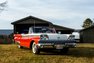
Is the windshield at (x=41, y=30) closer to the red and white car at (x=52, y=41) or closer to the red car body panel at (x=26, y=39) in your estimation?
the red car body panel at (x=26, y=39)

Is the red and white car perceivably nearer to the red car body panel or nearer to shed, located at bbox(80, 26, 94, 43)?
the red car body panel

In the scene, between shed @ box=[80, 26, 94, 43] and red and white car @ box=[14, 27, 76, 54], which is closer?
red and white car @ box=[14, 27, 76, 54]

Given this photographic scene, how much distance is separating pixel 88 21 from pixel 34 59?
67.4 meters

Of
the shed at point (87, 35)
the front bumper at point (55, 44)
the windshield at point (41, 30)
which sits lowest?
the shed at point (87, 35)

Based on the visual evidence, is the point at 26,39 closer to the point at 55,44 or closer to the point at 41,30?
the point at 41,30

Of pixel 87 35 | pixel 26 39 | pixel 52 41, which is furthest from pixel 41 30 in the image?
pixel 87 35

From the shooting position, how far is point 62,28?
176 ft

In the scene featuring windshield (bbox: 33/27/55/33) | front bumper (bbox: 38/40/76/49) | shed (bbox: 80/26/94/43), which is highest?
windshield (bbox: 33/27/55/33)

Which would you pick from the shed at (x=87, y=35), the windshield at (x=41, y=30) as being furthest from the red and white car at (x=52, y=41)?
the shed at (x=87, y=35)

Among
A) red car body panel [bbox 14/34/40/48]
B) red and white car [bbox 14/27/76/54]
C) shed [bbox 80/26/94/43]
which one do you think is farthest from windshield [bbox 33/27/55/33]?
shed [bbox 80/26/94/43]

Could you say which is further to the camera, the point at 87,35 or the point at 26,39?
the point at 87,35

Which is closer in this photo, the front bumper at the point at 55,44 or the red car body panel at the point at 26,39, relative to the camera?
the front bumper at the point at 55,44

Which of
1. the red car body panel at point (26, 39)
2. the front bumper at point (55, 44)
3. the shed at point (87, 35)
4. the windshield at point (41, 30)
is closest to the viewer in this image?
the front bumper at point (55, 44)

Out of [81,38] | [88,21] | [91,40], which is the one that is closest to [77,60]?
[91,40]
